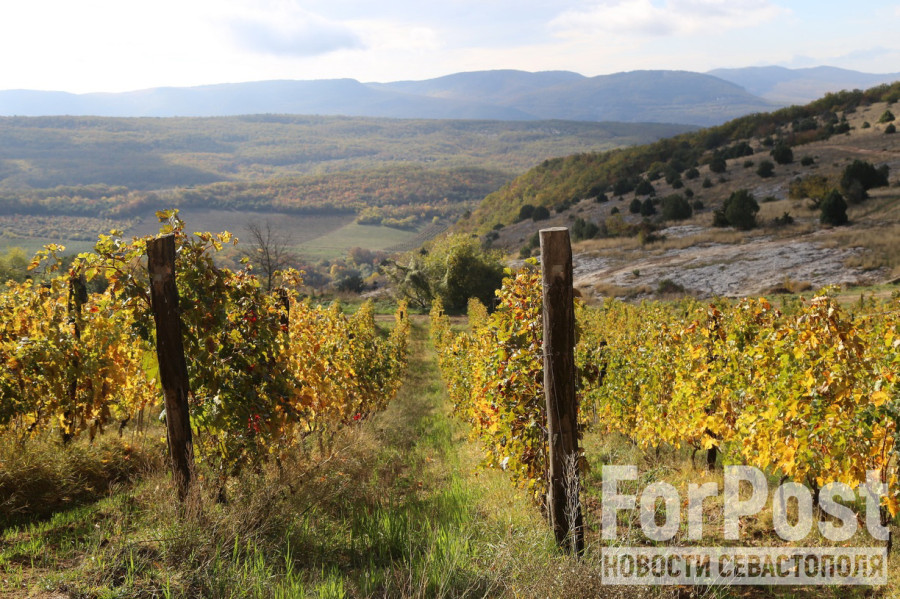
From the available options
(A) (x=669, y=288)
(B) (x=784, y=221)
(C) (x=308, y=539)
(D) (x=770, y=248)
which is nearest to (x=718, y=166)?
(B) (x=784, y=221)

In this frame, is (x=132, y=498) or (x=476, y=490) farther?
(x=476, y=490)

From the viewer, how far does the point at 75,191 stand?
103 m

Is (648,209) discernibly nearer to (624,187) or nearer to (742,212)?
(742,212)

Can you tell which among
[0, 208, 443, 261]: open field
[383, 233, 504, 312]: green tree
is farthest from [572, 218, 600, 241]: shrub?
[0, 208, 443, 261]: open field

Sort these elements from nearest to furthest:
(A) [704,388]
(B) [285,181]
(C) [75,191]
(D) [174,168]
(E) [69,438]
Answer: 1. (A) [704,388]
2. (E) [69,438]
3. (C) [75,191]
4. (B) [285,181]
5. (D) [174,168]

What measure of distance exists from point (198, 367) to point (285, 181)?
127 metres

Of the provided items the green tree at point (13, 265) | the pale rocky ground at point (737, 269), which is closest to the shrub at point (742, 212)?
the pale rocky ground at point (737, 269)

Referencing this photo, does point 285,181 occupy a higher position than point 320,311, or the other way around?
point 285,181

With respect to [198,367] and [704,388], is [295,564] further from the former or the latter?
[704,388]

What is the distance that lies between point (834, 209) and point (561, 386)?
97.2 ft

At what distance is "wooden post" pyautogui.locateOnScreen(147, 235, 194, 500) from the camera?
3.93m

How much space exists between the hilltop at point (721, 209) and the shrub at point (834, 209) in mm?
407

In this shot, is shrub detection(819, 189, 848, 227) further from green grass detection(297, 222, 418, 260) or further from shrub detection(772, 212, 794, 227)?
green grass detection(297, 222, 418, 260)

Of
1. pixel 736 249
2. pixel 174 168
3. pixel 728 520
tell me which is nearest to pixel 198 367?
pixel 728 520
